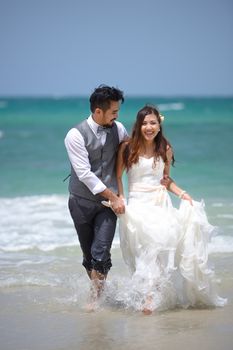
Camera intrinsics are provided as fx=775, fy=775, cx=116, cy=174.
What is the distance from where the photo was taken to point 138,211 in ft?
19.7

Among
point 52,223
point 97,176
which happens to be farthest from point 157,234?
point 52,223

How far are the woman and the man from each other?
11 cm

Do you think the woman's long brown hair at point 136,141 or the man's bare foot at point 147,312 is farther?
the woman's long brown hair at point 136,141

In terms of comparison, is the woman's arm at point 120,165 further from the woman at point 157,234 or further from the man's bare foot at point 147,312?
the man's bare foot at point 147,312

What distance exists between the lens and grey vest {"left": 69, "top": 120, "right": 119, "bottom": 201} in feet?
19.6

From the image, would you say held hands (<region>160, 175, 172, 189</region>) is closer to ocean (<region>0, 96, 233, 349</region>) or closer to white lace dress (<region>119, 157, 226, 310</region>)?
white lace dress (<region>119, 157, 226, 310</region>)

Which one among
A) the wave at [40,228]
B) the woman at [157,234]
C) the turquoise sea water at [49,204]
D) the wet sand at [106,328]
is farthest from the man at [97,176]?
the wave at [40,228]

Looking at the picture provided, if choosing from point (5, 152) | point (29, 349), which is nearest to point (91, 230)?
point (29, 349)

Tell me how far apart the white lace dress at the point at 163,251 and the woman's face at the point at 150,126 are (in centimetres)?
20

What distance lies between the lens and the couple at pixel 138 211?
5.90 meters

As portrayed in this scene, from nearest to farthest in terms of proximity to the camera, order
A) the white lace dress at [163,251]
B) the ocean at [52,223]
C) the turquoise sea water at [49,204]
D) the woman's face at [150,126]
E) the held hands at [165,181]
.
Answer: the white lace dress at [163,251], the woman's face at [150,126], the held hands at [165,181], the ocean at [52,223], the turquoise sea water at [49,204]

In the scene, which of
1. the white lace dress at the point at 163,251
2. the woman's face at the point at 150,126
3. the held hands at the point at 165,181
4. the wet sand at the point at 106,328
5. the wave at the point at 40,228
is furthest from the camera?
A: the wave at the point at 40,228

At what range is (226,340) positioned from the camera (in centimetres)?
524

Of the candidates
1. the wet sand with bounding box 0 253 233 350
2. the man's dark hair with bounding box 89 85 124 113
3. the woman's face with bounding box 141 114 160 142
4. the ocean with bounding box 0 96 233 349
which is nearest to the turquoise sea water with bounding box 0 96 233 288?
the ocean with bounding box 0 96 233 349
